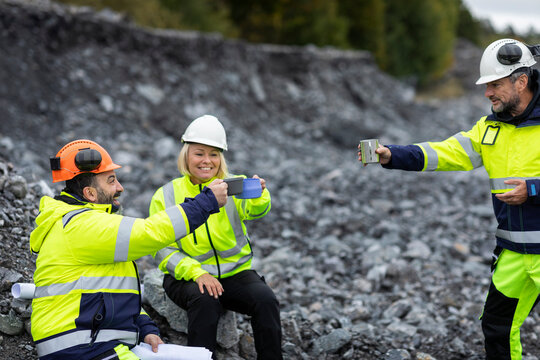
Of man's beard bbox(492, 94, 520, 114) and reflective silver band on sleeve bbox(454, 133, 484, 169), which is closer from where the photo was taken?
man's beard bbox(492, 94, 520, 114)

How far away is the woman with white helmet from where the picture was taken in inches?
150

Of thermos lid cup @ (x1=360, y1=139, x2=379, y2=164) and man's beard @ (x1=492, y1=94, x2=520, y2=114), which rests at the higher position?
man's beard @ (x1=492, y1=94, x2=520, y2=114)

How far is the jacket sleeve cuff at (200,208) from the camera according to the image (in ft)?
10.7

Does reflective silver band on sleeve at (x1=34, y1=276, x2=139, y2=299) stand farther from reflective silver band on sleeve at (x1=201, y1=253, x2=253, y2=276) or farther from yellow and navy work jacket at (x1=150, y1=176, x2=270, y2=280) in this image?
reflective silver band on sleeve at (x1=201, y1=253, x2=253, y2=276)

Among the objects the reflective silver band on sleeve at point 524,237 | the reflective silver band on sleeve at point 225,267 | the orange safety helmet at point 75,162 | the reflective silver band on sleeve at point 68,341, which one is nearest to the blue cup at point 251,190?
the reflective silver band on sleeve at point 225,267

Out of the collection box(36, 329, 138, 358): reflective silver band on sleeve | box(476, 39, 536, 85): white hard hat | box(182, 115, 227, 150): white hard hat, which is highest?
box(476, 39, 536, 85): white hard hat

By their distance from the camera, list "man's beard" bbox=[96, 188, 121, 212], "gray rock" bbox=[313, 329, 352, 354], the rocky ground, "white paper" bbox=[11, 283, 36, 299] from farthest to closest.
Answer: the rocky ground
"gray rock" bbox=[313, 329, 352, 354]
"white paper" bbox=[11, 283, 36, 299]
"man's beard" bbox=[96, 188, 121, 212]

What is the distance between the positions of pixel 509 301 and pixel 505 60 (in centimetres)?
172

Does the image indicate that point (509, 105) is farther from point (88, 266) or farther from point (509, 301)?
point (88, 266)

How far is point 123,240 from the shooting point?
3.12 m

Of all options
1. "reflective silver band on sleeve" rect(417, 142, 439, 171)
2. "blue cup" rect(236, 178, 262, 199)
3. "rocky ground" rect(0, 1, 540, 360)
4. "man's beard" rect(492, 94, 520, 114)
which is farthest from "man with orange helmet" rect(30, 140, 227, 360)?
"man's beard" rect(492, 94, 520, 114)

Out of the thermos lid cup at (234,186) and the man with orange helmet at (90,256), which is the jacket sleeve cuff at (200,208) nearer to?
the man with orange helmet at (90,256)

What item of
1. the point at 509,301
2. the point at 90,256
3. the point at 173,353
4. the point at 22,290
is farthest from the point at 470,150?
the point at 22,290

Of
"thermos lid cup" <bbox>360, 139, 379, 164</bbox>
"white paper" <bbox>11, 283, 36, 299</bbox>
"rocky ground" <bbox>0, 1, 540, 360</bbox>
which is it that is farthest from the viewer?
"rocky ground" <bbox>0, 1, 540, 360</bbox>
